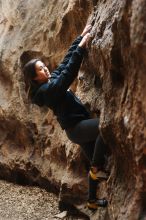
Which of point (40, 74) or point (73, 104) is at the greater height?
point (40, 74)

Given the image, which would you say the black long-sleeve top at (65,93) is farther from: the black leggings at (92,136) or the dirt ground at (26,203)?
the dirt ground at (26,203)

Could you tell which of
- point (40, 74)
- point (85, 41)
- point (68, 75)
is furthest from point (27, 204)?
point (85, 41)

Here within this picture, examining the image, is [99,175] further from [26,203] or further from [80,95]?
[26,203]

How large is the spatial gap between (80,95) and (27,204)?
2.10 meters

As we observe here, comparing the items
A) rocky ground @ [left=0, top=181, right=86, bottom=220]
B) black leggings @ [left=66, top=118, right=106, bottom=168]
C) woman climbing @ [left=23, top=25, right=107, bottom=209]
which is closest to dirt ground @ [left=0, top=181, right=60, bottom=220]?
rocky ground @ [left=0, top=181, right=86, bottom=220]

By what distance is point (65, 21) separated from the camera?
632cm

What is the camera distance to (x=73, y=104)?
4629 mm

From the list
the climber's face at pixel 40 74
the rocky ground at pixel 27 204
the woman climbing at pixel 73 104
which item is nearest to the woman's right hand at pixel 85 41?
the woman climbing at pixel 73 104

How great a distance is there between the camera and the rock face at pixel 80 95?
3.62 m

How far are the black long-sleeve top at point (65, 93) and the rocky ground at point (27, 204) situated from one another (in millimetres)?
1752

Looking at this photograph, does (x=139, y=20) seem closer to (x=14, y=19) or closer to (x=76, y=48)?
(x=76, y=48)

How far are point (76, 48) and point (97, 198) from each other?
1655 mm

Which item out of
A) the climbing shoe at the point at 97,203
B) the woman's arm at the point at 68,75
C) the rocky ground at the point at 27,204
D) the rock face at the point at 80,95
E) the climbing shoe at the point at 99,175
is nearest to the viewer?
the rock face at the point at 80,95

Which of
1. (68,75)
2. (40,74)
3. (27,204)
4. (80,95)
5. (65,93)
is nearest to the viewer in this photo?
(68,75)
